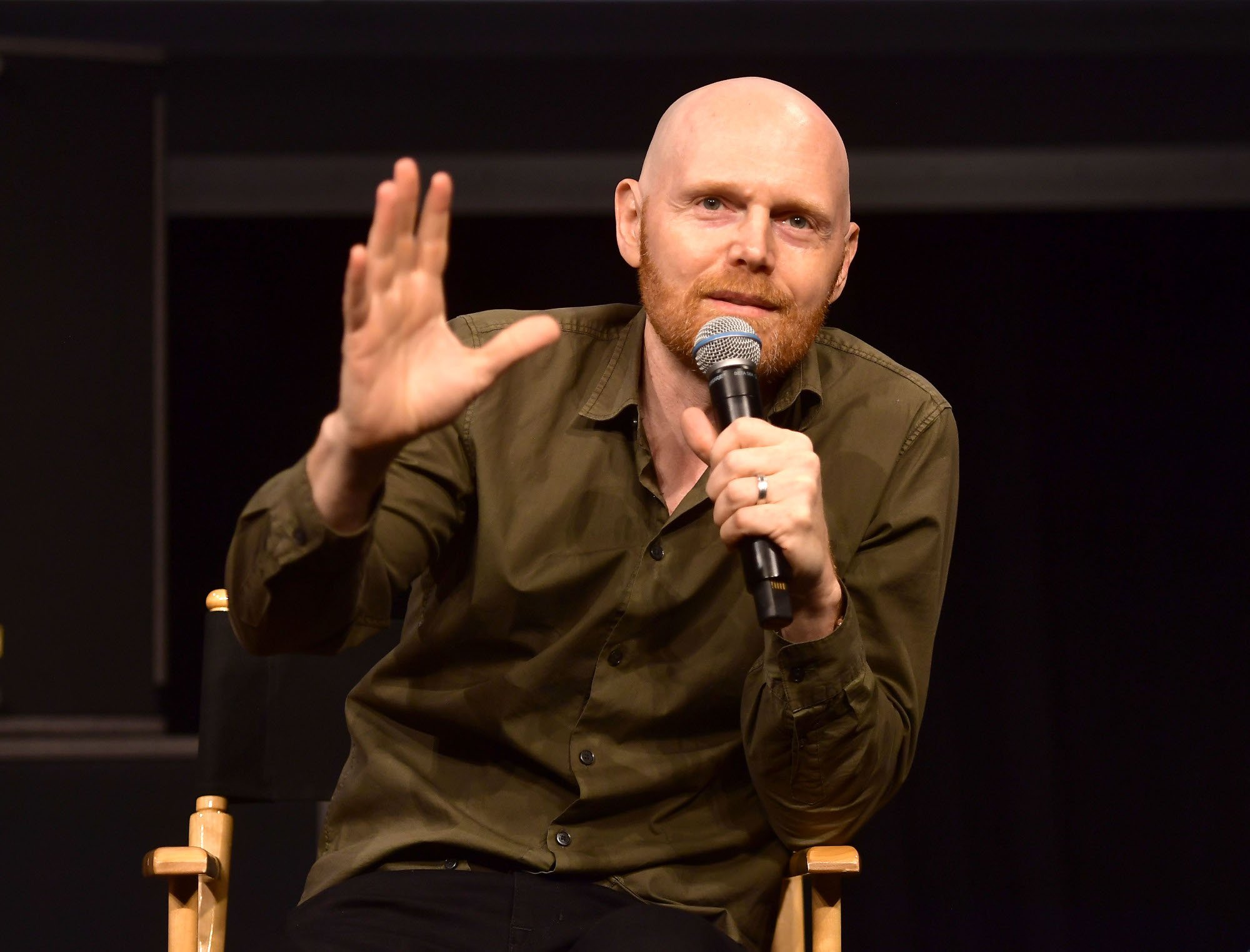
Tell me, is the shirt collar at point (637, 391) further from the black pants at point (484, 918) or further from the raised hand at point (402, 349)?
the black pants at point (484, 918)

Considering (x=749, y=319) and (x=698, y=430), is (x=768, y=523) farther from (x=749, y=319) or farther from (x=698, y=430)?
(x=749, y=319)

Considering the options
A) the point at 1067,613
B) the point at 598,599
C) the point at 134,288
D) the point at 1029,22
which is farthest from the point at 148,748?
the point at 1029,22

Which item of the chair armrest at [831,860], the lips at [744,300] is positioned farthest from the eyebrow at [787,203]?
the chair armrest at [831,860]

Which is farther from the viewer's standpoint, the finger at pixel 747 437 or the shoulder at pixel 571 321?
the shoulder at pixel 571 321

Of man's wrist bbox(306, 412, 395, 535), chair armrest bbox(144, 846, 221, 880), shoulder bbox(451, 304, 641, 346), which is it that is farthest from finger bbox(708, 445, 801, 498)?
chair armrest bbox(144, 846, 221, 880)

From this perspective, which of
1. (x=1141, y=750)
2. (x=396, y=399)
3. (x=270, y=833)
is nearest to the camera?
(x=396, y=399)

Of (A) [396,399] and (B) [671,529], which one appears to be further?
(B) [671,529]

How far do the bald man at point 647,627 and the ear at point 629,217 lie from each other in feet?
0.14

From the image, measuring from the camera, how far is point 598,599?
168 cm

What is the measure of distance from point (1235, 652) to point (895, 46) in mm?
1488

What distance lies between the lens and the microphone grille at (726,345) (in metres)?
1.47

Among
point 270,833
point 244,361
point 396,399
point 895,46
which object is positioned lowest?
point 270,833

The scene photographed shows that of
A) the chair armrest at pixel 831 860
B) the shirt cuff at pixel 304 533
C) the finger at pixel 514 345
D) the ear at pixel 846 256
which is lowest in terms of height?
the chair armrest at pixel 831 860

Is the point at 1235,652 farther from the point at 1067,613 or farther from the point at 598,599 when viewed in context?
the point at 598,599
